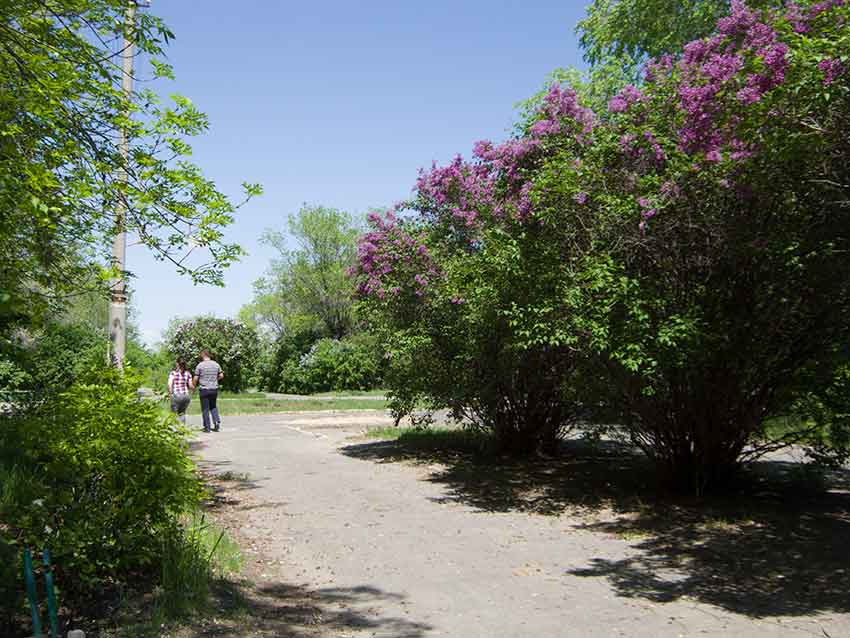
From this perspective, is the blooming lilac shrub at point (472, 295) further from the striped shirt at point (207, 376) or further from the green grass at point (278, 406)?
the green grass at point (278, 406)

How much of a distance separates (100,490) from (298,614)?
64.0 inches

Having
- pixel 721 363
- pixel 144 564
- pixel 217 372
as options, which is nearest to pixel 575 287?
pixel 721 363

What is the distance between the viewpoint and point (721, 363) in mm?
7770

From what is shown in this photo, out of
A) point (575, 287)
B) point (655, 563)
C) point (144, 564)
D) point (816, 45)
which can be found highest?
point (816, 45)

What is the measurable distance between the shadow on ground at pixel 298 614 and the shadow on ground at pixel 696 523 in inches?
74.1

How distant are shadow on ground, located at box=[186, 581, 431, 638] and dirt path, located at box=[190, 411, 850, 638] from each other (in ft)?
0.07

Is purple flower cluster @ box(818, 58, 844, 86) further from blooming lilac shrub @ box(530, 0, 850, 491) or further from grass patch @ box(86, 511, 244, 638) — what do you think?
grass patch @ box(86, 511, 244, 638)

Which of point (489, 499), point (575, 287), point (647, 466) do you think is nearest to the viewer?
point (575, 287)

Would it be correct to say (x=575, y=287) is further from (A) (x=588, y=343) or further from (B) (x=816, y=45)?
(B) (x=816, y=45)

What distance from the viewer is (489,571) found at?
6.20m

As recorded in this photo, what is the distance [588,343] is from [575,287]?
73cm

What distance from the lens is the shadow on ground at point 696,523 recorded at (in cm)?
564

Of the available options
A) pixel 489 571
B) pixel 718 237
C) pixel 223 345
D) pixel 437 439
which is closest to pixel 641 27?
pixel 437 439

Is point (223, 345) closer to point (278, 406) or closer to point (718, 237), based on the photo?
point (278, 406)
